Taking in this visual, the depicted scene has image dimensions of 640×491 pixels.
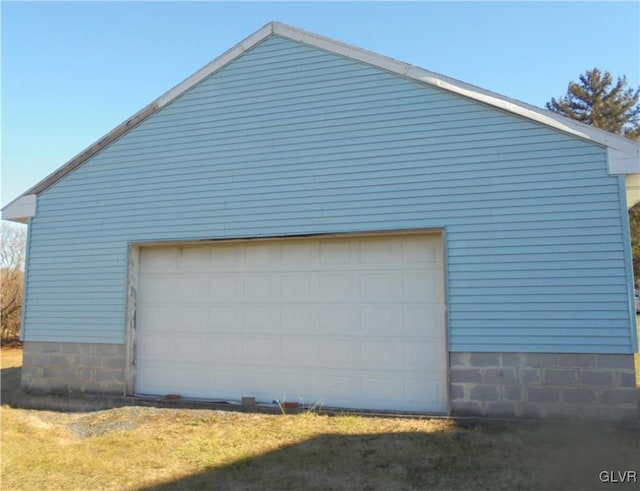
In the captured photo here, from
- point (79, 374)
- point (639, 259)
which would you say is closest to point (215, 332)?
point (79, 374)

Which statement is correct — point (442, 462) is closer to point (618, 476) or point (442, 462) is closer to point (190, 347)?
point (618, 476)

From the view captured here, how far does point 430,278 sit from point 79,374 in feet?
19.2

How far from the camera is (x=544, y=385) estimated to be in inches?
246

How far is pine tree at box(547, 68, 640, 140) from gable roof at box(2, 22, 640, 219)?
26.7m

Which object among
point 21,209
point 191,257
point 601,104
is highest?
point 601,104

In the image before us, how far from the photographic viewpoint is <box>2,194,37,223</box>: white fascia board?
909 centimetres

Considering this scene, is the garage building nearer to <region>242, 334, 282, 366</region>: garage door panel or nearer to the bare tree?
<region>242, 334, 282, 366</region>: garage door panel

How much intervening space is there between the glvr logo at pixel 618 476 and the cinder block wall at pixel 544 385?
4.92 ft

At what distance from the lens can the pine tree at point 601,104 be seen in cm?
2988

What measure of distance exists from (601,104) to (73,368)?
31.6 metres

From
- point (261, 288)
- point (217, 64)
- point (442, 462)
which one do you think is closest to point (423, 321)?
point (442, 462)

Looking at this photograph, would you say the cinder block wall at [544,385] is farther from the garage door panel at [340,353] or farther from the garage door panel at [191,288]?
the garage door panel at [191,288]

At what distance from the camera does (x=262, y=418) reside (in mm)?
6820

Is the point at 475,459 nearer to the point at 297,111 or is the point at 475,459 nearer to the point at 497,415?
the point at 497,415
